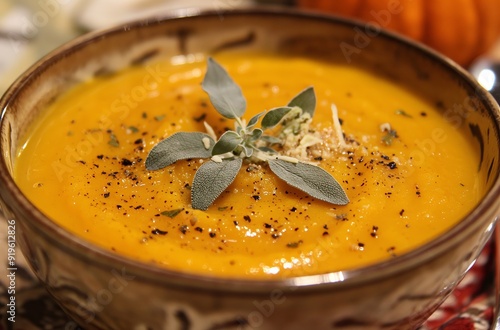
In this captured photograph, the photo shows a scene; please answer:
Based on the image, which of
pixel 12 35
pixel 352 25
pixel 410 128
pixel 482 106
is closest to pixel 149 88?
pixel 352 25

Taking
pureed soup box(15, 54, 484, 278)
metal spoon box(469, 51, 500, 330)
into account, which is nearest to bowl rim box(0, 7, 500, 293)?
pureed soup box(15, 54, 484, 278)

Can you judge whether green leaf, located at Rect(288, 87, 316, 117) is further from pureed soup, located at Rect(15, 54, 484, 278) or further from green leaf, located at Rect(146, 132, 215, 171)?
green leaf, located at Rect(146, 132, 215, 171)

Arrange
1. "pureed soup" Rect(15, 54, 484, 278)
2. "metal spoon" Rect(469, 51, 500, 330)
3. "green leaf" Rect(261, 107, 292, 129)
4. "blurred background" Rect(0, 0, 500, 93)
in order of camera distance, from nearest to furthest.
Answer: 1. "pureed soup" Rect(15, 54, 484, 278)
2. "green leaf" Rect(261, 107, 292, 129)
3. "metal spoon" Rect(469, 51, 500, 330)
4. "blurred background" Rect(0, 0, 500, 93)

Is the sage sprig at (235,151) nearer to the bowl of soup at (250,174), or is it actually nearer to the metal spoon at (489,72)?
the bowl of soup at (250,174)

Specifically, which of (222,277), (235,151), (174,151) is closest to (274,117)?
(235,151)

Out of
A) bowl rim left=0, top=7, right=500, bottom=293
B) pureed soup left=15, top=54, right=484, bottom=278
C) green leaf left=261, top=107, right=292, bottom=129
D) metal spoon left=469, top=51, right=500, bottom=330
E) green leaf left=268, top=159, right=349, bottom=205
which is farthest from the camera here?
metal spoon left=469, top=51, right=500, bottom=330

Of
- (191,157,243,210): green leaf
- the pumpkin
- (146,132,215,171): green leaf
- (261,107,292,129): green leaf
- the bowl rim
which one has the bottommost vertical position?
the bowl rim

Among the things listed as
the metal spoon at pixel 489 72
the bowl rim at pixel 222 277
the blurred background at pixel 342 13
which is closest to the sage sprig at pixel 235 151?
the bowl rim at pixel 222 277

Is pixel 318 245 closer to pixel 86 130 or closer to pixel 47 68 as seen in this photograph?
pixel 86 130
